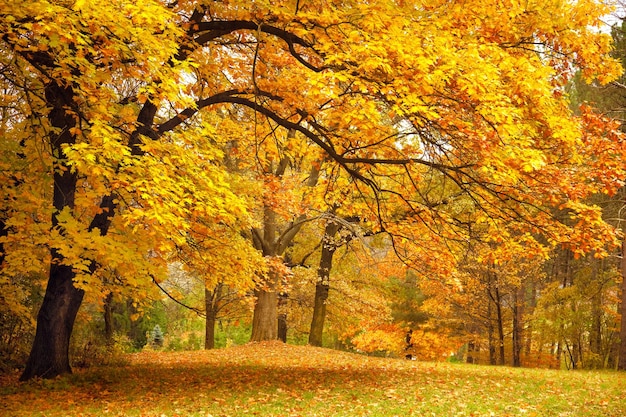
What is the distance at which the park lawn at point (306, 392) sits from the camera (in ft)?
26.0


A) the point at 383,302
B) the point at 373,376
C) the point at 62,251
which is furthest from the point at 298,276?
the point at 62,251

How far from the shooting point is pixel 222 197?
8172 mm

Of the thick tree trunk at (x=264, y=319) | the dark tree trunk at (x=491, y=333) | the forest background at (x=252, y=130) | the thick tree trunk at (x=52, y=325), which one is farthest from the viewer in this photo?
the dark tree trunk at (x=491, y=333)

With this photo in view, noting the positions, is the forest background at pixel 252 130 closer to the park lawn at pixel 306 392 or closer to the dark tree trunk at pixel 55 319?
the dark tree trunk at pixel 55 319

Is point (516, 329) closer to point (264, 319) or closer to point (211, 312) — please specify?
point (264, 319)

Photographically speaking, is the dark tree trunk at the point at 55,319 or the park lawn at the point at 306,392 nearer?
the park lawn at the point at 306,392

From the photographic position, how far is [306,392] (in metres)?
9.38

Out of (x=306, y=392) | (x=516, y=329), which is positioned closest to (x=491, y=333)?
(x=516, y=329)

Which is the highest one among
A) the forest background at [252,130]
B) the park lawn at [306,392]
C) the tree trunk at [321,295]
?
the forest background at [252,130]

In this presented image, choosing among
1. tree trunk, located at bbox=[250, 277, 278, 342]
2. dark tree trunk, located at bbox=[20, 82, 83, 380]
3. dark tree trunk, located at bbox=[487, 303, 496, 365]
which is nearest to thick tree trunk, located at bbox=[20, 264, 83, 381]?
dark tree trunk, located at bbox=[20, 82, 83, 380]

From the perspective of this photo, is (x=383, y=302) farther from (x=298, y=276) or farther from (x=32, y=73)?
(x=32, y=73)

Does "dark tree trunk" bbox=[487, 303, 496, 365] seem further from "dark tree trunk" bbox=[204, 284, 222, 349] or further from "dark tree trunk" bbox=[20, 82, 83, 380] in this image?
"dark tree trunk" bbox=[20, 82, 83, 380]

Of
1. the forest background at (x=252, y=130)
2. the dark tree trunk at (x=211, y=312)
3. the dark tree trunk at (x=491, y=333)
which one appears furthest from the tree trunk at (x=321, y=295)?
the dark tree trunk at (x=491, y=333)

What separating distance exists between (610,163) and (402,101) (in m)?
3.79
